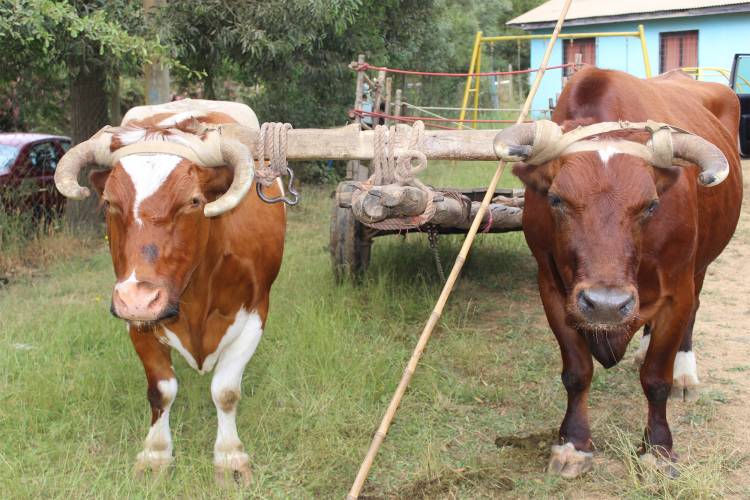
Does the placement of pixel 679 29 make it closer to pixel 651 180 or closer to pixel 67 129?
pixel 67 129

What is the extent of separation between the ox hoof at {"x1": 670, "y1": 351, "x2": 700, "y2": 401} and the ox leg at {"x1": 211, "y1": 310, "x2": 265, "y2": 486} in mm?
2593

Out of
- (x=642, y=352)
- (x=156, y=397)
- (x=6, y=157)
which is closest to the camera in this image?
(x=156, y=397)

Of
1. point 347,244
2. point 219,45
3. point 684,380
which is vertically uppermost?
point 219,45

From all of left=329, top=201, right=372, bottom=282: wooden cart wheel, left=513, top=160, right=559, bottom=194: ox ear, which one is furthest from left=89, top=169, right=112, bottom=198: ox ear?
left=329, top=201, right=372, bottom=282: wooden cart wheel

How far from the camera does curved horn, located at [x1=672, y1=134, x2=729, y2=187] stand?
3041mm

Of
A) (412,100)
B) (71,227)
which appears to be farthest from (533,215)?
(412,100)

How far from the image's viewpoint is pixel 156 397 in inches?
146

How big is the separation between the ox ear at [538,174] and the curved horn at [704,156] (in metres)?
0.50

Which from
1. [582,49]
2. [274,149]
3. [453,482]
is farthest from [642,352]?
[582,49]

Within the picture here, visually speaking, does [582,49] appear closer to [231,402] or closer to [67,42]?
[67,42]

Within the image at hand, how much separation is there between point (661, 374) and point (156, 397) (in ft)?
8.02

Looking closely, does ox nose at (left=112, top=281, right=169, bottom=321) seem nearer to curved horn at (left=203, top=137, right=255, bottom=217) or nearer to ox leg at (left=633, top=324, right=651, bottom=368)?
curved horn at (left=203, top=137, right=255, bottom=217)

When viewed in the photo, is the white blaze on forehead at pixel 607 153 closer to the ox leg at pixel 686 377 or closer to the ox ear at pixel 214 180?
the ox ear at pixel 214 180

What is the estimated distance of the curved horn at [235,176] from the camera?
9.86 feet
